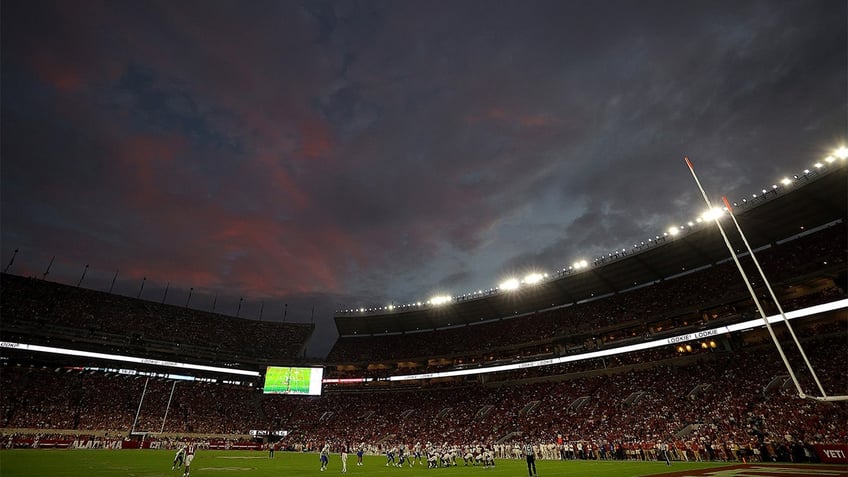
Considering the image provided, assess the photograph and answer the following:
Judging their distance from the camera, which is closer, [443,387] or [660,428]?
[660,428]

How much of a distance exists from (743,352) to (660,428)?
1239 centimetres

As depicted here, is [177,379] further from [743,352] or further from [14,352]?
[743,352]

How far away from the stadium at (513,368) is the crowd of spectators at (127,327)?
0.86 feet

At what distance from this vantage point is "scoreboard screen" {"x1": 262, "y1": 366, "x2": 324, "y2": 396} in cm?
5819

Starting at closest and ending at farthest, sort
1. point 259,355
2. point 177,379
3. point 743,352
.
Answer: point 743,352 → point 177,379 → point 259,355

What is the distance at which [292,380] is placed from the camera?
58906mm

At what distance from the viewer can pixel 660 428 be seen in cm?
3275

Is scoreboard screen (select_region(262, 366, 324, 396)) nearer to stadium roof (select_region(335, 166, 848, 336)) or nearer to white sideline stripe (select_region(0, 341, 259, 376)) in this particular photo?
white sideline stripe (select_region(0, 341, 259, 376))

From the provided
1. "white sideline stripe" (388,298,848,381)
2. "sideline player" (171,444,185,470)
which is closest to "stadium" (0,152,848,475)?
"white sideline stripe" (388,298,848,381)

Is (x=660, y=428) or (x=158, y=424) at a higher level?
(x=158, y=424)

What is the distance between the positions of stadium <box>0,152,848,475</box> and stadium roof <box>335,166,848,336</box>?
26cm

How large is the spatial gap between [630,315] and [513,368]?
16209 mm

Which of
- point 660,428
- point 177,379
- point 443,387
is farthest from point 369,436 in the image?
point 660,428

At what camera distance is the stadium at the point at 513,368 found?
3002 centimetres
